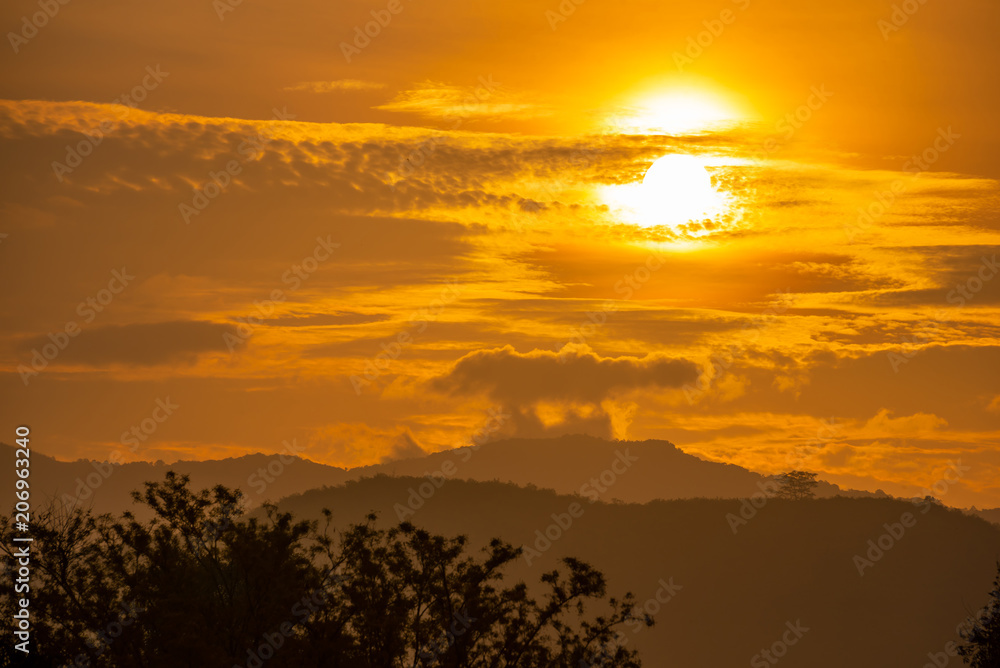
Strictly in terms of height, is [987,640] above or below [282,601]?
above

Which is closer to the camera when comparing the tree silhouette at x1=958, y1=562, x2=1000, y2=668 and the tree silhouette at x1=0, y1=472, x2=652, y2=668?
the tree silhouette at x1=0, y1=472, x2=652, y2=668

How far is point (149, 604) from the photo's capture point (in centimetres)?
4525

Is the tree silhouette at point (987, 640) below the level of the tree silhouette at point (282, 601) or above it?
above

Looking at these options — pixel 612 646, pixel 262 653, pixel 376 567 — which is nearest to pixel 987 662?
pixel 612 646

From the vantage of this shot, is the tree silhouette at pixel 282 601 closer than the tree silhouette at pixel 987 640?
Yes

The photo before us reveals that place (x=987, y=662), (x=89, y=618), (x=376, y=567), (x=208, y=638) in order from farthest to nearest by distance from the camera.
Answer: (x=987, y=662), (x=376, y=567), (x=89, y=618), (x=208, y=638)

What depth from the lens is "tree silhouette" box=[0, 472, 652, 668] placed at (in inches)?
1726

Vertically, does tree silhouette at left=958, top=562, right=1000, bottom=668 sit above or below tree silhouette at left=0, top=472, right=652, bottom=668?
above

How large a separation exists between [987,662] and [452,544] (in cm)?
3793

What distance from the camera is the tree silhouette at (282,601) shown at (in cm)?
4384

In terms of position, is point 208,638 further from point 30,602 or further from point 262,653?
point 30,602

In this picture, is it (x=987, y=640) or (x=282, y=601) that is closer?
(x=282, y=601)

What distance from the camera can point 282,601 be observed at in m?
45.0

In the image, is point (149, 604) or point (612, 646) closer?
point (149, 604)
